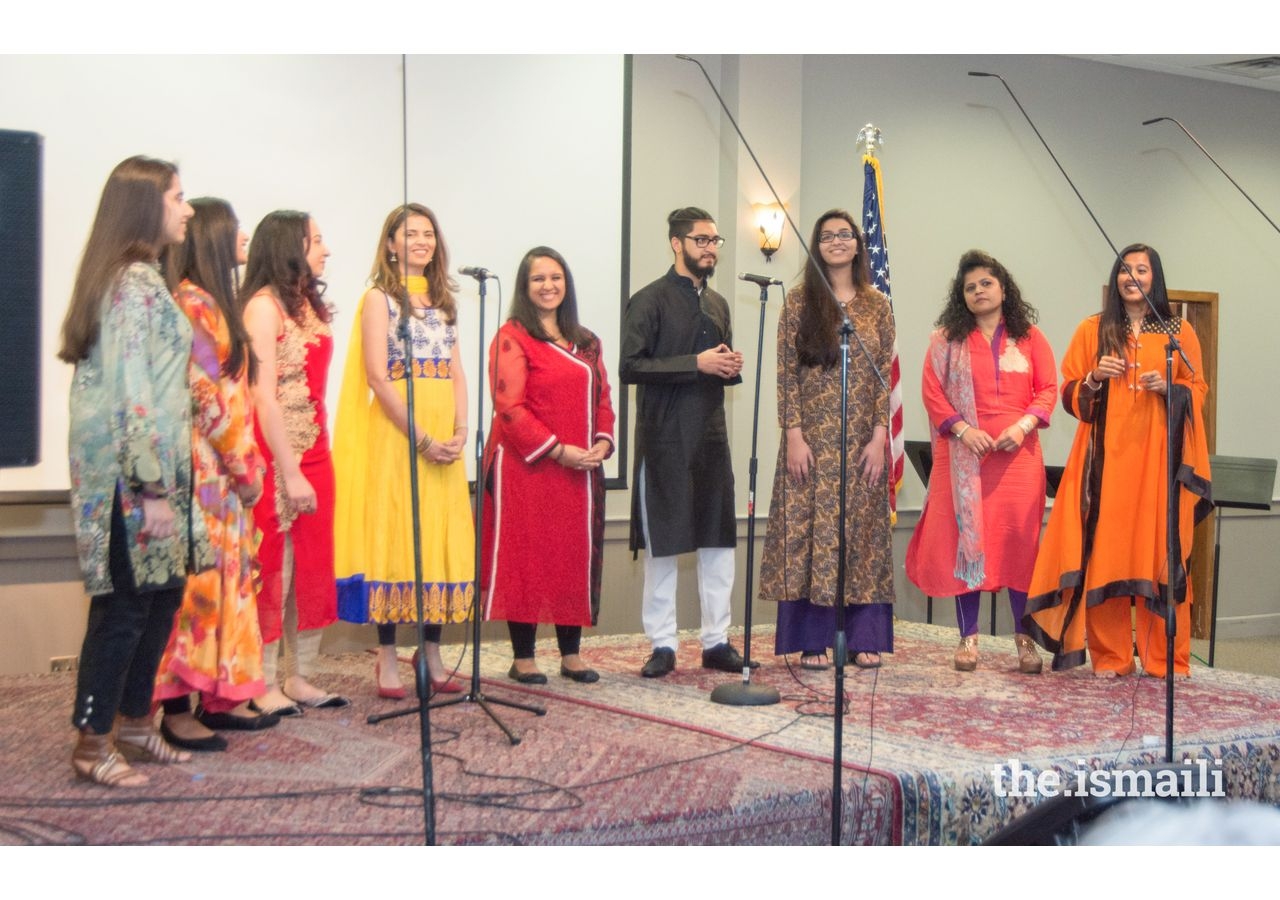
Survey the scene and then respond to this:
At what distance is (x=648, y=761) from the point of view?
122 inches

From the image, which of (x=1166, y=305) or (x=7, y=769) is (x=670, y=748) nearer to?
(x=7, y=769)

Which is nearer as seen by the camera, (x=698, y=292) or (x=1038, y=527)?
(x=698, y=292)

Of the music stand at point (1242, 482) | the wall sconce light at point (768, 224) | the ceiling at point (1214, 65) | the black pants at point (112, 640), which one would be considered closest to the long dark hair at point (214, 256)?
the black pants at point (112, 640)

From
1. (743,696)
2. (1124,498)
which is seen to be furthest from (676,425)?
(1124,498)

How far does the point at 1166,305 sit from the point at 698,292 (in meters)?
1.51

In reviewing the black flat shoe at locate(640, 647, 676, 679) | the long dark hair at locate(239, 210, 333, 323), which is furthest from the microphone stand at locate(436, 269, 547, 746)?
the black flat shoe at locate(640, 647, 676, 679)

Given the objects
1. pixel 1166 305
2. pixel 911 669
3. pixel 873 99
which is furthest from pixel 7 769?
pixel 873 99

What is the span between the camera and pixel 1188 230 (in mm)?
7523

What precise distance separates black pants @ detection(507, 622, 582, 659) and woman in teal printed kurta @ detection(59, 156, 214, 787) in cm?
137

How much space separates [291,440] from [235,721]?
750mm

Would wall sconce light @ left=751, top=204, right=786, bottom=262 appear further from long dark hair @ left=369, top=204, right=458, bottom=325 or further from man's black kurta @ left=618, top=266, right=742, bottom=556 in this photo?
long dark hair @ left=369, top=204, right=458, bottom=325

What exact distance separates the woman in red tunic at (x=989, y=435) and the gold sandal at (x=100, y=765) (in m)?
2.74

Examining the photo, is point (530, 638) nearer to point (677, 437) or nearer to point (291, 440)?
point (677, 437)

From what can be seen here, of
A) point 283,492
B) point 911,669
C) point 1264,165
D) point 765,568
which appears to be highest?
point 1264,165
